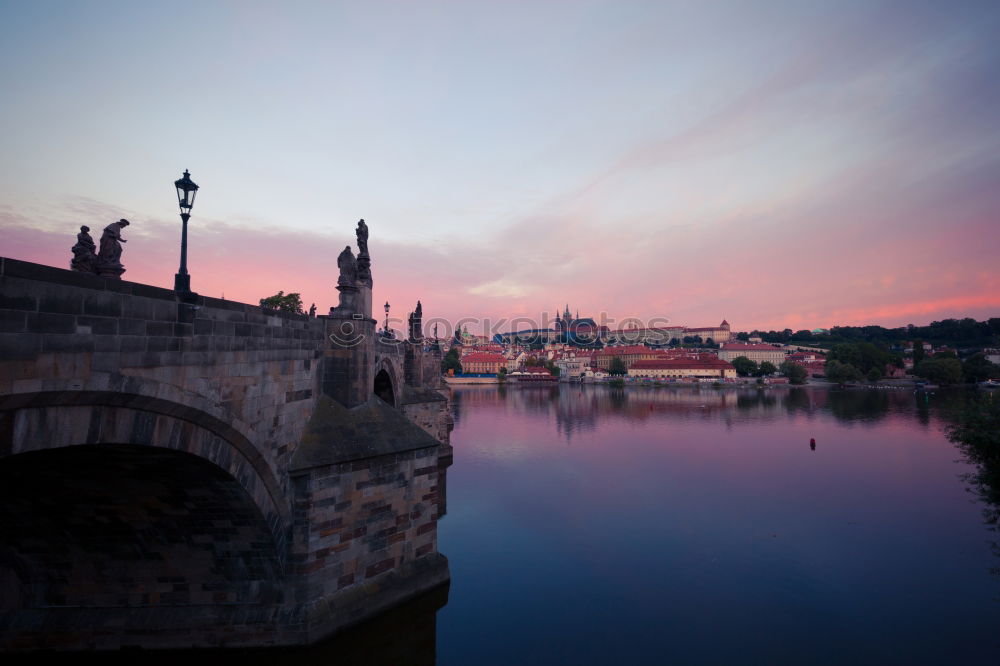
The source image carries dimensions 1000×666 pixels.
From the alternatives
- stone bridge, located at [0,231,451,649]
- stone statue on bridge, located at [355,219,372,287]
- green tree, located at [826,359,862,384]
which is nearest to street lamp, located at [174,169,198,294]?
stone bridge, located at [0,231,451,649]

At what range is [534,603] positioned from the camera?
1272 centimetres

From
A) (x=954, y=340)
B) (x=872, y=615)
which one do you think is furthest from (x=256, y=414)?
(x=954, y=340)

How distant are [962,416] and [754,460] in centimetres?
1945

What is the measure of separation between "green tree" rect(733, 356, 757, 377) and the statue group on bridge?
11537 cm

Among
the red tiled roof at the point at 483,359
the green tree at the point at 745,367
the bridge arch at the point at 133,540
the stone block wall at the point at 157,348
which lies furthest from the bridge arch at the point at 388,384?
the red tiled roof at the point at 483,359

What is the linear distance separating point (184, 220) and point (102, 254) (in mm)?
1451

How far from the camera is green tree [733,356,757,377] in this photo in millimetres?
105500

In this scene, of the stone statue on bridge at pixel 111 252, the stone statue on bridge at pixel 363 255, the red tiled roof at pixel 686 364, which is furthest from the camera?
the red tiled roof at pixel 686 364

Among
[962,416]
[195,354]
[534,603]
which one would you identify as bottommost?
[534,603]

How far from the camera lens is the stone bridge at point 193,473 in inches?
194

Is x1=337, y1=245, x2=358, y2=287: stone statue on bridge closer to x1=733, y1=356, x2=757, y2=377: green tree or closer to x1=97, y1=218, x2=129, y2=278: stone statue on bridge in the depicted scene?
x1=97, y1=218, x2=129, y2=278: stone statue on bridge

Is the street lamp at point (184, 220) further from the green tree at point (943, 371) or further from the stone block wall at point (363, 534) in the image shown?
the green tree at point (943, 371)

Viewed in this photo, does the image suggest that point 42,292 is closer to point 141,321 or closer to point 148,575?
point 141,321

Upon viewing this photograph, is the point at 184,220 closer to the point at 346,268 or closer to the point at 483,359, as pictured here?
the point at 346,268
